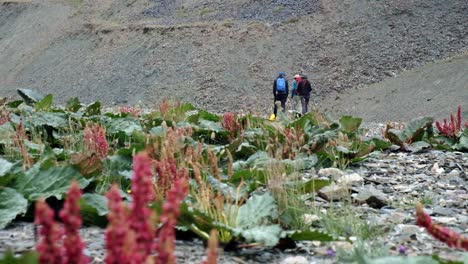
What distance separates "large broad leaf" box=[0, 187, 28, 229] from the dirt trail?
872 inches

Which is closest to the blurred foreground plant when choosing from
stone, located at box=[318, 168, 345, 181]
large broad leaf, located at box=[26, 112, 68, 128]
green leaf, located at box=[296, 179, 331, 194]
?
green leaf, located at box=[296, 179, 331, 194]

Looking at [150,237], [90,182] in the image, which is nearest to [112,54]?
[90,182]

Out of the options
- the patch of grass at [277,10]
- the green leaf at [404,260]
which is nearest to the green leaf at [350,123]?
the green leaf at [404,260]

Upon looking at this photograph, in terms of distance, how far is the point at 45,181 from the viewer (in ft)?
13.9

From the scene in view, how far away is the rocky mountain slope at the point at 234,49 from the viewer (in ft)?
118

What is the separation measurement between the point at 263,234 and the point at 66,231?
1864mm

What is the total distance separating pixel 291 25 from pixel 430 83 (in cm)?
1340

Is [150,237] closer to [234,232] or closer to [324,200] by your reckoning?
[234,232]

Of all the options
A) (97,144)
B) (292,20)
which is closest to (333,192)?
(97,144)

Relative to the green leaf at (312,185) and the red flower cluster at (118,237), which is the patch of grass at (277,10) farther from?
the red flower cluster at (118,237)

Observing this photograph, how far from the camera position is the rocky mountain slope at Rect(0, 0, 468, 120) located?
35.9 m

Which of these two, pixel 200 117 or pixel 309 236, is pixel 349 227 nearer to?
pixel 309 236

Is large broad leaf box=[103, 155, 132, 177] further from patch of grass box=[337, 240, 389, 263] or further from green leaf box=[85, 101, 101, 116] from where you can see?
green leaf box=[85, 101, 101, 116]

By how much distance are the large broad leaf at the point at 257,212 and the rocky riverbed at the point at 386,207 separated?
→ 0.64 ft
